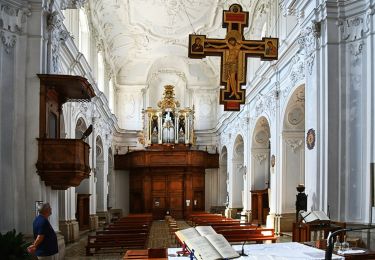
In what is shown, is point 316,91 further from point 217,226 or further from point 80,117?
point 80,117

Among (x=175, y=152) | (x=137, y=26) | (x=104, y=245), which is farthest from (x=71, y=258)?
(x=175, y=152)

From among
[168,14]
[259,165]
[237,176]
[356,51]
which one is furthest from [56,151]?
[237,176]

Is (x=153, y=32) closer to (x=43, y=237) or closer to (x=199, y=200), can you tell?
(x=199, y=200)

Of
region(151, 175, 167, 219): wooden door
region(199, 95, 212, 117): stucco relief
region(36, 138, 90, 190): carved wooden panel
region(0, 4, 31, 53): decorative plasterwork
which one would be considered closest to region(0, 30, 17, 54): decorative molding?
region(0, 4, 31, 53): decorative plasterwork

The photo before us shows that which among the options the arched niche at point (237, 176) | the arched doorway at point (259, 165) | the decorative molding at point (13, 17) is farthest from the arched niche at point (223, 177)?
the decorative molding at point (13, 17)

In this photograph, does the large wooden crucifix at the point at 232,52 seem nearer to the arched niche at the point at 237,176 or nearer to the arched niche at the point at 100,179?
the arched niche at the point at 100,179

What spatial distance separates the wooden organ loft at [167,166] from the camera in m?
28.2

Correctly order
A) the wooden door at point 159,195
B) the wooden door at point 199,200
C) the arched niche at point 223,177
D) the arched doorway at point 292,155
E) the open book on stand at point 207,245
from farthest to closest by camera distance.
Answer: the arched niche at point 223,177
the wooden door at point 199,200
the wooden door at point 159,195
the arched doorway at point 292,155
the open book on stand at point 207,245

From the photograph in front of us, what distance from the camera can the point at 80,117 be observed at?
1764 cm

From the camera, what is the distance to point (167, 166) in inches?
1109

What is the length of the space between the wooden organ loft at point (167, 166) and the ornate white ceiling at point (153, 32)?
6.65ft

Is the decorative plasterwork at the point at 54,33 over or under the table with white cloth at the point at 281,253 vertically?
over

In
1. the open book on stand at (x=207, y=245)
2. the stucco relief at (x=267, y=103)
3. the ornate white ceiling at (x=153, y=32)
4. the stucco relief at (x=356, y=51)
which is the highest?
the ornate white ceiling at (x=153, y=32)

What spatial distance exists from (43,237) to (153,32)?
1952 centimetres
